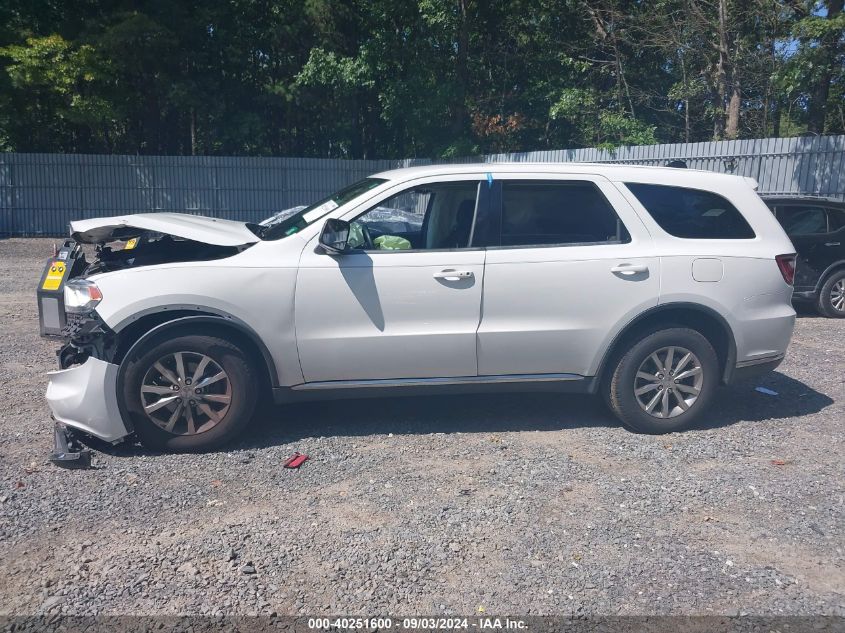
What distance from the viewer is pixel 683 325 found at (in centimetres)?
582

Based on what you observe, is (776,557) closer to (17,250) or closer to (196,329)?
(196,329)

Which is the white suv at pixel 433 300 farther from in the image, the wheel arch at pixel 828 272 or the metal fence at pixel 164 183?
the metal fence at pixel 164 183

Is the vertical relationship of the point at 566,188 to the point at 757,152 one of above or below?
below

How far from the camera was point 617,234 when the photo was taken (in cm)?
572

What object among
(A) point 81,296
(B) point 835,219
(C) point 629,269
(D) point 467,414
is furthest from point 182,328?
(B) point 835,219

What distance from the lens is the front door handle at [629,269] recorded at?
558 cm

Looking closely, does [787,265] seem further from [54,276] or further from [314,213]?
[54,276]

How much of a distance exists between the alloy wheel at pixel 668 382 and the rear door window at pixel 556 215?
36.5 inches

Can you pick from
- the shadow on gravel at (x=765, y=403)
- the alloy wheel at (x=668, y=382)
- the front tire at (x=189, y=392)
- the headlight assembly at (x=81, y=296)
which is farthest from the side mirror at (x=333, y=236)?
the shadow on gravel at (x=765, y=403)

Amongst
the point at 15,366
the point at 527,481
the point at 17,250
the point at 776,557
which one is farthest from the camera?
the point at 17,250

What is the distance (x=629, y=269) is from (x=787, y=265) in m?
1.32

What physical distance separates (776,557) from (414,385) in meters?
2.52

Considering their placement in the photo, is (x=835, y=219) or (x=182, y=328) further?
(x=835, y=219)

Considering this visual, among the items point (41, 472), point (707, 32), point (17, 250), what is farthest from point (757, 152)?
point (17, 250)
